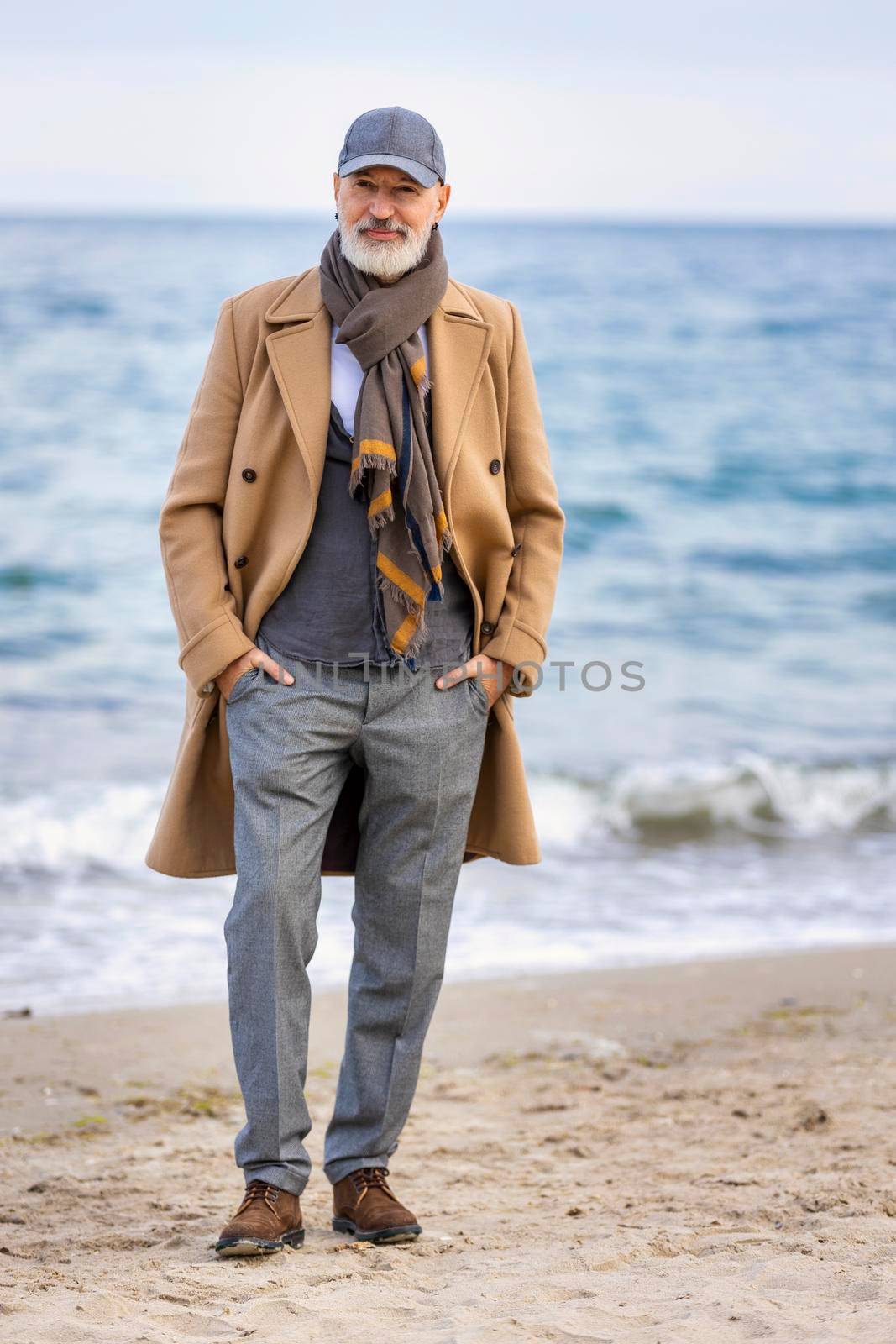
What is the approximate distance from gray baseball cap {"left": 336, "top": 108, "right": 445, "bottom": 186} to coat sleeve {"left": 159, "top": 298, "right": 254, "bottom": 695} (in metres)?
0.37

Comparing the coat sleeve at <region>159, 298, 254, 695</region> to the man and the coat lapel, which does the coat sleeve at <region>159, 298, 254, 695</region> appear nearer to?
the man

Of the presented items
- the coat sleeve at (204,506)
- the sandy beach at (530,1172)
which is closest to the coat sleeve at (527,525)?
the coat sleeve at (204,506)

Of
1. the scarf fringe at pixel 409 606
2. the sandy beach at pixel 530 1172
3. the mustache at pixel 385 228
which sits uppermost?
the mustache at pixel 385 228

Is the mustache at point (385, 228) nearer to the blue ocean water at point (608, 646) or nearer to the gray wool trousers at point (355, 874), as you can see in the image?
the gray wool trousers at point (355, 874)

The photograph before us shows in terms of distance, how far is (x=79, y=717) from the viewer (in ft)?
27.2

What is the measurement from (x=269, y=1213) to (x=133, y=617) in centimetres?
832

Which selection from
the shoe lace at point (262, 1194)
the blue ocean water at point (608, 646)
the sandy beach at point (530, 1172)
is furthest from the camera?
the blue ocean water at point (608, 646)

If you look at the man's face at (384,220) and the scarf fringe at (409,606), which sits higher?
the man's face at (384,220)

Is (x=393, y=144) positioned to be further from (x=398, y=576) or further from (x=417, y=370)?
(x=398, y=576)

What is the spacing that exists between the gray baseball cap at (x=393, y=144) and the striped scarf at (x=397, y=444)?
186 millimetres

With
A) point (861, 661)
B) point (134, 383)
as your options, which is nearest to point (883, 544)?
point (861, 661)

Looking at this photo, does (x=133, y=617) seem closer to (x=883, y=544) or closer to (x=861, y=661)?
(x=861, y=661)

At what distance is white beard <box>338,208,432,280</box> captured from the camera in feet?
8.81

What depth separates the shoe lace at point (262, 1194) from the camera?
272 centimetres
